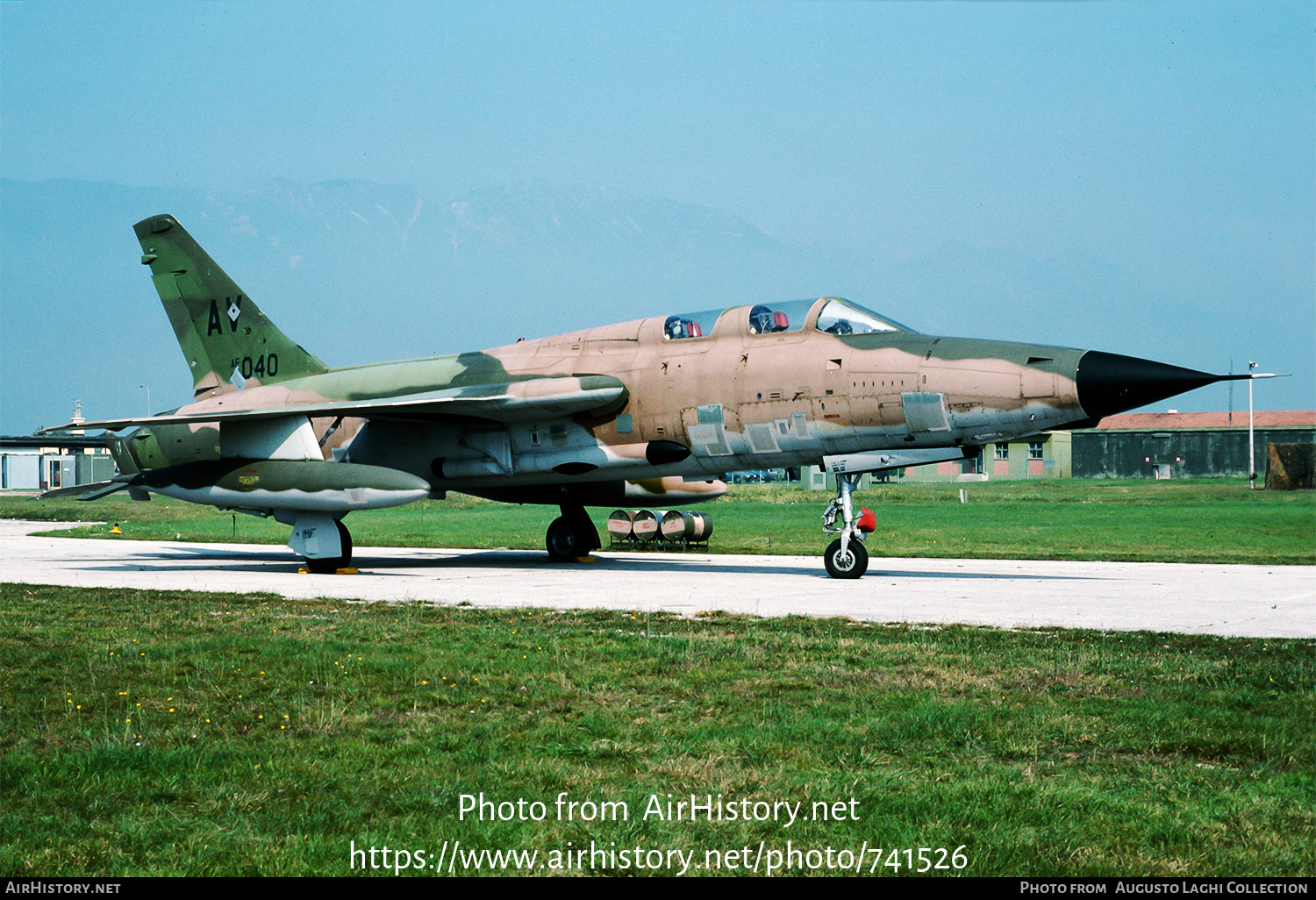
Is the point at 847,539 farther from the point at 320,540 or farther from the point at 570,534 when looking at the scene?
the point at 320,540

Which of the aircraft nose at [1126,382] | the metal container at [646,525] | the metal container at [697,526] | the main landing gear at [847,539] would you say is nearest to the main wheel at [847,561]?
the main landing gear at [847,539]

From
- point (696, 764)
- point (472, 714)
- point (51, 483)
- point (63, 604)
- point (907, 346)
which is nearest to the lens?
point (696, 764)

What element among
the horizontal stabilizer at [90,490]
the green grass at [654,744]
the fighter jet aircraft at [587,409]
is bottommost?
the green grass at [654,744]

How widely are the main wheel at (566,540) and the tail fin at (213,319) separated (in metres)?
5.39

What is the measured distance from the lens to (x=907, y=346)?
604 inches

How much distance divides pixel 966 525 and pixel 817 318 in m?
17.2

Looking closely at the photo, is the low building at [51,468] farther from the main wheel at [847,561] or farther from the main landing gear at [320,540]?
the main wheel at [847,561]

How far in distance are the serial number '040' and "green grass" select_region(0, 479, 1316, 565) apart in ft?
19.8

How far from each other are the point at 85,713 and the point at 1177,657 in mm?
7302

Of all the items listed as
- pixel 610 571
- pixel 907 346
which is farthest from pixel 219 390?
pixel 907 346

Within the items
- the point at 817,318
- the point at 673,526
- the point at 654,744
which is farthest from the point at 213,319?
the point at 654,744

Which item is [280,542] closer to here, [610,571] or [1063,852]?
[610,571]

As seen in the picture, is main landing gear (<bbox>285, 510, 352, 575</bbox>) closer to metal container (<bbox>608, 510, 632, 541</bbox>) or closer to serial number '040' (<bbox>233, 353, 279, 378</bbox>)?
serial number '040' (<bbox>233, 353, 279, 378</bbox>)

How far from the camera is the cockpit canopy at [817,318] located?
52.4ft
